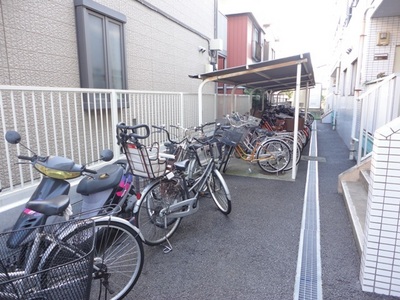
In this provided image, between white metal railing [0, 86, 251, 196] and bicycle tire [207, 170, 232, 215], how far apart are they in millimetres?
1441

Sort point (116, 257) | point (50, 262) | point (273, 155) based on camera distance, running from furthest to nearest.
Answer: point (273, 155) < point (116, 257) < point (50, 262)

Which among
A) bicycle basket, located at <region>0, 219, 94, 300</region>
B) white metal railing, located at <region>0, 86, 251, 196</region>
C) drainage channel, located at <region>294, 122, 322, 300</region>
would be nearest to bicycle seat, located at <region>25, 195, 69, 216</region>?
bicycle basket, located at <region>0, 219, 94, 300</region>

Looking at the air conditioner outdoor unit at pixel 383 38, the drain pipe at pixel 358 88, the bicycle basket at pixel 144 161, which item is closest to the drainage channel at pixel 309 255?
the bicycle basket at pixel 144 161

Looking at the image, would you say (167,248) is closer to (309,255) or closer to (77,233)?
(77,233)

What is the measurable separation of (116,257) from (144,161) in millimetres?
886

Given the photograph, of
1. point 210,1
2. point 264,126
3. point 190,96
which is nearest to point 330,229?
point 190,96

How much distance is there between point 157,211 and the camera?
9.72 ft

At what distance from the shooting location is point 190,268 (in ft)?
8.57

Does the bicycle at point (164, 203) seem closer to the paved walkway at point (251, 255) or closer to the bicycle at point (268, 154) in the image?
the paved walkway at point (251, 255)

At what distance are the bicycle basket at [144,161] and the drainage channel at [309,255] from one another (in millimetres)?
1603

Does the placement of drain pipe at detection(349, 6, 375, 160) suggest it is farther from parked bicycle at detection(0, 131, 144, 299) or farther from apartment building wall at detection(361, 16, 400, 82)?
parked bicycle at detection(0, 131, 144, 299)

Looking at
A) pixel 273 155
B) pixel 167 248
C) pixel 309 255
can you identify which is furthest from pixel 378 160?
pixel 273 155

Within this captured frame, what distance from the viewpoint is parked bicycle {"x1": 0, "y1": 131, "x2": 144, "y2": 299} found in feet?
5.96

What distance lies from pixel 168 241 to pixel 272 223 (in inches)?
52.2
